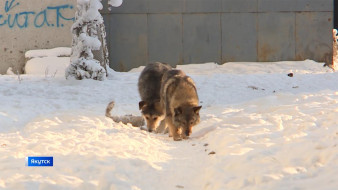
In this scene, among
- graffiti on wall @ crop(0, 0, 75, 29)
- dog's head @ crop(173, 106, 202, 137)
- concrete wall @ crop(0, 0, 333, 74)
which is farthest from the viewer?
concrete wall @ crop(0, 0, 333, 74)

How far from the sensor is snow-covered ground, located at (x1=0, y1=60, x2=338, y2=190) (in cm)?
554

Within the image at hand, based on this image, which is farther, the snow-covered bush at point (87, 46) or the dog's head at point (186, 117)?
the snow-covered bush at point (87, 46)

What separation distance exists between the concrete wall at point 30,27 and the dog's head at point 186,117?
11137 mm

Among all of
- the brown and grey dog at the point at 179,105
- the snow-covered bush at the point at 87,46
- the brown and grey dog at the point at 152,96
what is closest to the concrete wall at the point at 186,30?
the snow-covered bush at the point at 87,46

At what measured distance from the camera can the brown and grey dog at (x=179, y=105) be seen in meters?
8.64

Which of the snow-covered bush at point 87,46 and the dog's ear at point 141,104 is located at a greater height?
the snow-covered bush at point 87,46

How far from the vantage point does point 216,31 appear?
65.3 ft

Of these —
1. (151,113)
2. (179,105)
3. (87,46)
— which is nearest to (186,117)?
(179,105)

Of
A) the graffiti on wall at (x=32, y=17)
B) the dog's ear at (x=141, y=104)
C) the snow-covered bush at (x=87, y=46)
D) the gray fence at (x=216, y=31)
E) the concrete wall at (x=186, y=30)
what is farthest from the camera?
the gray fence at (x=216, y=31)

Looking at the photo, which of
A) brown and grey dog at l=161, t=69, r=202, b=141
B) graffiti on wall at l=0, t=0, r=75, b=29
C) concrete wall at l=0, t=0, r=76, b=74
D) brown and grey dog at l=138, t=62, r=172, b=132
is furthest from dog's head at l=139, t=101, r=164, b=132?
graffiti on wall at l=0, t=0, r=75, b=29

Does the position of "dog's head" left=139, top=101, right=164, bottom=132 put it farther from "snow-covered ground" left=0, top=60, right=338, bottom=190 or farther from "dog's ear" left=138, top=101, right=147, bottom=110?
"snow-covered ground" left=0, top=60, right=338, bottom=190

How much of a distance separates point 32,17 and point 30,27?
383 millimetres

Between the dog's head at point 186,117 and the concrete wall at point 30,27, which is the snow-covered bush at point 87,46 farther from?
the dog's head at point 186,117

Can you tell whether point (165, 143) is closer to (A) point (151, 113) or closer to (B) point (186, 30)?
(A) point (151, 113)
